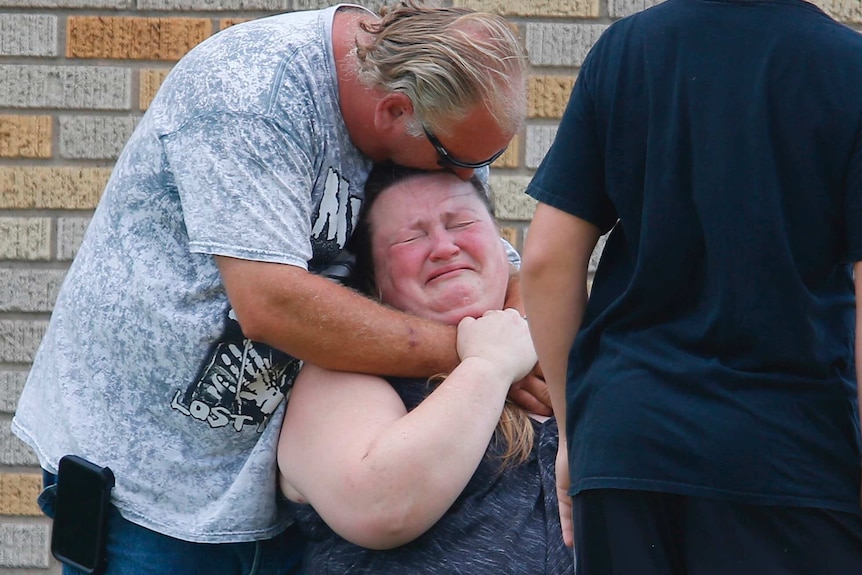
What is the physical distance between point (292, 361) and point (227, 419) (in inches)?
6.3

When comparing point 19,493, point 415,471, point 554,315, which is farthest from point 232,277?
point 19,493

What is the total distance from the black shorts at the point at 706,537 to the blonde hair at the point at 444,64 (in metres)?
0.82

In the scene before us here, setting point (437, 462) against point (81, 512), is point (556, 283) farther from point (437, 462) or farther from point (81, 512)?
point (81, 512)

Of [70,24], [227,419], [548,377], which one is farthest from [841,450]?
[70,24]

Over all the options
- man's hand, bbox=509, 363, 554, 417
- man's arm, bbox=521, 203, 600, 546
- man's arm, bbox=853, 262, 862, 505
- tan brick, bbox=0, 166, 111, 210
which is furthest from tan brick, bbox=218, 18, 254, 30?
man's arm, bbox=853, 262, 862, 505

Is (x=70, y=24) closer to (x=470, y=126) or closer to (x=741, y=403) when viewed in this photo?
(x=470, y=126)

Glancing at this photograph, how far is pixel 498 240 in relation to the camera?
2.35 m

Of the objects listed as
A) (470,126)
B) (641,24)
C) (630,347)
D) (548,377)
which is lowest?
(548,377)

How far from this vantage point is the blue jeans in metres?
2.10

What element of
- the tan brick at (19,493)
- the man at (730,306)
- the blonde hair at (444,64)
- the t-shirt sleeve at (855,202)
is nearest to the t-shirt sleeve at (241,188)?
the blonde hair at (444,64)

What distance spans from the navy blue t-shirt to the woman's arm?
1.38ft

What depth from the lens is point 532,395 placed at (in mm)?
2166

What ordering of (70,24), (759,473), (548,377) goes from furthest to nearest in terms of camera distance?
(70,24) < (548,377) < (759,473)

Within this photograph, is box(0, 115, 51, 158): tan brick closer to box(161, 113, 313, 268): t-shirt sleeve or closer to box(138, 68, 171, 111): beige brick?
box(138, 68, 171, 111): beige brick
